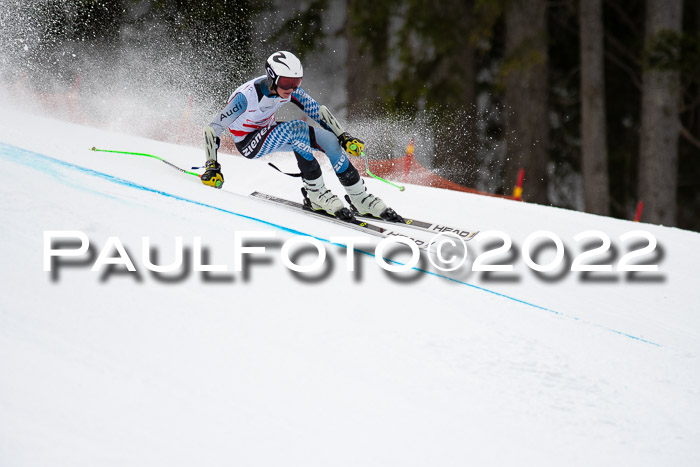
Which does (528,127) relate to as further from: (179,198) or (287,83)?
(179,198)

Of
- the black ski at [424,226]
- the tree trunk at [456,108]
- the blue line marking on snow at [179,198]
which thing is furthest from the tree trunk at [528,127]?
the blue line marking on snow at [179,198]

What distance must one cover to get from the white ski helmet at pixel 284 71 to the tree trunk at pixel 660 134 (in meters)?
7.00

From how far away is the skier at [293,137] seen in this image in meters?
4.89

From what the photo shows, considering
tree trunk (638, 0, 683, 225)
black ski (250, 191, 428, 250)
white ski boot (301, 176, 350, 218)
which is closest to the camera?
black ski (250, 191, 428, 250)

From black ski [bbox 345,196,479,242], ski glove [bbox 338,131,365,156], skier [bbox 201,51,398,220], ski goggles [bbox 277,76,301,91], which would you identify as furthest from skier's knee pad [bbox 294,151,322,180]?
ski goggles [bbox 277,76,301,91]

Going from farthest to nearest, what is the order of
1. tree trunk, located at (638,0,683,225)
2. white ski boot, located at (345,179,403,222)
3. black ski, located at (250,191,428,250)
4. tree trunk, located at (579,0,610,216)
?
tree trunk, located at (579,0,610,216) < tree trunk, located at (638,0,683,225) < white ski boot, located at (345,179,403,222) < black ski, located at (250,191,428,250)

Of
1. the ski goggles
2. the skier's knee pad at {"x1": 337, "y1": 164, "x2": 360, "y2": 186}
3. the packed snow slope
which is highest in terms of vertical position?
the ski goggles

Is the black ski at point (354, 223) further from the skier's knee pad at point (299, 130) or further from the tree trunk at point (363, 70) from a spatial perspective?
the tree trunk at point (363, 70)

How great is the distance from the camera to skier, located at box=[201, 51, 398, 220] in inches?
193

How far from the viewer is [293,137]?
16.2 feet

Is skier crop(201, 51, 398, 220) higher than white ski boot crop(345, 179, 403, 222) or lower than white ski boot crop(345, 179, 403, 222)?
higher

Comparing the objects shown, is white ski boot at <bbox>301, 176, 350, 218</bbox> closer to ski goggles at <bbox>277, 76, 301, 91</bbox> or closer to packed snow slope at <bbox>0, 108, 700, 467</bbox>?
packed snow slope at <bbox>0, 108, 700, 467</bbox>

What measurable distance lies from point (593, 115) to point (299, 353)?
8948 millimetres

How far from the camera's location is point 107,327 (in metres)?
2.63
